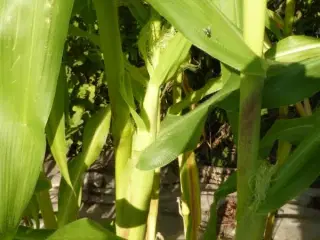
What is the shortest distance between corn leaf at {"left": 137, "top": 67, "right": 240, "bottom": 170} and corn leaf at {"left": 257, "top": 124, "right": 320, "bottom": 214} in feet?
0.27

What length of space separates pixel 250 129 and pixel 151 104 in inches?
7.1

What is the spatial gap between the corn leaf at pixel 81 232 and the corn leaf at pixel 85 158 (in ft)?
0.53

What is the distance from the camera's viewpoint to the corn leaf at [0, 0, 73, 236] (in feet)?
1.47

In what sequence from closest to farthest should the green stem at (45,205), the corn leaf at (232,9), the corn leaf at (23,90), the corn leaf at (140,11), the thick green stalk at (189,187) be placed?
the corn leaf at (23,90)
the corn leaf at (232,9)
the corn leaf at (140,11)
the green stem at (45,205)
the thick green stalk at (189,187)

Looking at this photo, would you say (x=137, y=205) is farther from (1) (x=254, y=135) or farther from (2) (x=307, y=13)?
(2) (x=307, y=13)

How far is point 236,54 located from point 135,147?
0.21 metres

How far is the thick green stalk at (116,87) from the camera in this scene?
24.2 inches

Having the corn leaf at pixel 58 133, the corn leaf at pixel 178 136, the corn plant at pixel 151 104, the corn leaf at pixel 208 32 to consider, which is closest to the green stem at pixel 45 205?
the corn plant at pixel 151 104

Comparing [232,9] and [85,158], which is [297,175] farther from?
[85,158]

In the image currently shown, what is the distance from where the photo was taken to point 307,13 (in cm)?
180

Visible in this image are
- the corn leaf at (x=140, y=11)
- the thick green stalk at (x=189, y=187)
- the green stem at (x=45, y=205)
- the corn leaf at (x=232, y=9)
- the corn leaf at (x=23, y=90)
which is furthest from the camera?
the thick green stalk at (x=189, y=187)

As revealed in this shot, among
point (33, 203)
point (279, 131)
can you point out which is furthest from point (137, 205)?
point (33, 203)

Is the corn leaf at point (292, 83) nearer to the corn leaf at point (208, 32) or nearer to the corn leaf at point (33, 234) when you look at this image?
the corn leaf at point (208, 32)

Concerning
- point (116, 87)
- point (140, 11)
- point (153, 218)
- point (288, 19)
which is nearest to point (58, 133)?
point (116, 87)
